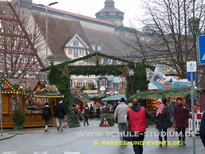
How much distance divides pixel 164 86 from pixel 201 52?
69.9 feet

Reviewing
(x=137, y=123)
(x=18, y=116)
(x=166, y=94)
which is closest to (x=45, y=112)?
(x=18, y=116)

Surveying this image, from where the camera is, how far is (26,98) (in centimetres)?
3094

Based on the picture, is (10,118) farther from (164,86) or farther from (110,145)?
(110,145)

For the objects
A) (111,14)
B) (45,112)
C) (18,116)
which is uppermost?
Result: (111,14)

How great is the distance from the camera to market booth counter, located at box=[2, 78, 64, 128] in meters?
30.1

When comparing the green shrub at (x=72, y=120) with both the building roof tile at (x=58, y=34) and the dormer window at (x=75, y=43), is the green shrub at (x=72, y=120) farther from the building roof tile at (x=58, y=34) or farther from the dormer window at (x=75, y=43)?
the dormer window at (x=75, y=43)

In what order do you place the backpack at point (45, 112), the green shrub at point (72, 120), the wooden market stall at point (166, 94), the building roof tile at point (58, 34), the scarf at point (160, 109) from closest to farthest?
the scarf at point (160, 109) → the backpack at point (45, 112) → the wooden market stall at point (166, 94) → the green shrub at point (72, 120) → the building roof tile at point (58, 34)

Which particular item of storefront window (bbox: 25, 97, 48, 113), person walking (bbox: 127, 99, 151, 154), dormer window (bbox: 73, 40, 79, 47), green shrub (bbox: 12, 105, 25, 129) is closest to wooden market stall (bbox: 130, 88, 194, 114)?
storefront window (bbox: 25, 97, 48, 113)

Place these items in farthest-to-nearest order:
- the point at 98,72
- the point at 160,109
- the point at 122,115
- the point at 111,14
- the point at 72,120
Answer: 1. the point at 111,14
2. the point at 98,72
3. the point at 72,120
4. the point at 122,115
5. the point at 160,109

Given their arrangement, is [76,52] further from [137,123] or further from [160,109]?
[137,123]

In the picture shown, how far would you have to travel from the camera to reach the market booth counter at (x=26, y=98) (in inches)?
1186

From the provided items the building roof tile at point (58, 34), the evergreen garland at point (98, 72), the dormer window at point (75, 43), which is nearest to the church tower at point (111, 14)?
the building roof tile at point (58, 34)

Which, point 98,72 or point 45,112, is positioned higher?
point 98,72

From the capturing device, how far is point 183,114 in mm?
16781
